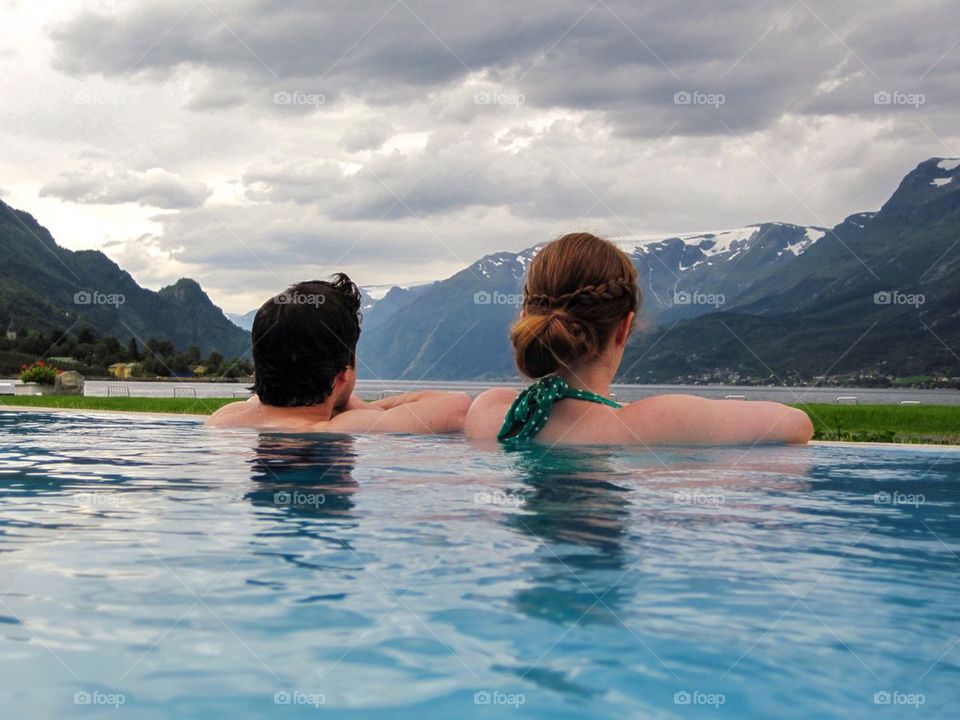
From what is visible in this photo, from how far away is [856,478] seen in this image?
7930mm

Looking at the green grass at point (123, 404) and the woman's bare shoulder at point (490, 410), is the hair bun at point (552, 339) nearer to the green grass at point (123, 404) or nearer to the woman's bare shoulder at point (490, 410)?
the woman's bare shoulder at point (490, 410)

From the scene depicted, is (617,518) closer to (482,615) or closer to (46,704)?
(482,615)

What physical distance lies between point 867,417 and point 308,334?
2201 cm

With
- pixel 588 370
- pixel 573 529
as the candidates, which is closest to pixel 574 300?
pixel 588 370

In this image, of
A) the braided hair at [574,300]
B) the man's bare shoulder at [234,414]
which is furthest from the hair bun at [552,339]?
the man's bare shoulder at [234,414]

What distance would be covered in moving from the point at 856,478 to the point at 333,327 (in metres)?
4.98

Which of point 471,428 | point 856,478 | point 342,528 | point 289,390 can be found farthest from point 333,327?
point 856,478

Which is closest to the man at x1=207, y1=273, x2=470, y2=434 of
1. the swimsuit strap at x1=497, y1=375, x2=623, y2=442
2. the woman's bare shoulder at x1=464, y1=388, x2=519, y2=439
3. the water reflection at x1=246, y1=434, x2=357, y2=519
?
the water reflection at x1=246, y1=434, x2=357, y2=519

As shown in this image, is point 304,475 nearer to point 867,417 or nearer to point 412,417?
point 412,417

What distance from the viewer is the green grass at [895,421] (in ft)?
76.7

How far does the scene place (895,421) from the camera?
25656mm

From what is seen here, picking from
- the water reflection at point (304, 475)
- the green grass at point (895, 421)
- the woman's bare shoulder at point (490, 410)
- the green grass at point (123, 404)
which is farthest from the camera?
the green grass at point (123, 404)

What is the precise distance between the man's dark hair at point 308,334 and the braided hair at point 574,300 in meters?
2.42

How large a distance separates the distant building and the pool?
146 metres
